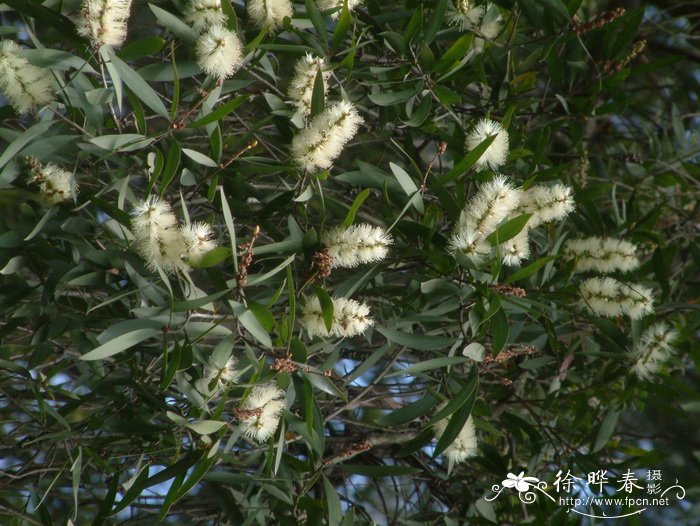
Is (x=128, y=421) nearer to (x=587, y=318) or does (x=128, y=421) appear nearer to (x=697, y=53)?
(x=587, y=318)

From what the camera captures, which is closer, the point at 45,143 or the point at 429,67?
the point at 45,143

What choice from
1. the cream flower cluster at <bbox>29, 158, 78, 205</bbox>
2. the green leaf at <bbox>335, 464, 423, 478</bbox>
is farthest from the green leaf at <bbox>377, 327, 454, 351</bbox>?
the cream flower cluster at <bbox>29, 158, 78, 205</bbox>

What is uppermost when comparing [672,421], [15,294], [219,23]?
[219,23]

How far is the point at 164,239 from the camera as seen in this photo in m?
0.89

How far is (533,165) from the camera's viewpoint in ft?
3.98

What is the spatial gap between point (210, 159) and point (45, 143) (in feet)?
0.67

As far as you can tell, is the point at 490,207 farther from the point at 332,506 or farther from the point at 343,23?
the point at 332,506

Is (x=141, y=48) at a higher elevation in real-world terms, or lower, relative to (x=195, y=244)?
higher

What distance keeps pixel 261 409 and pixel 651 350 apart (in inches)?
26.9

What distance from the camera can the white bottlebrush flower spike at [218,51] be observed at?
2.98 feet

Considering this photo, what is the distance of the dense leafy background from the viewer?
0.95 metres

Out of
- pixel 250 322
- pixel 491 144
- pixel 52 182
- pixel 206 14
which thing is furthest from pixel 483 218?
pixel 52 182

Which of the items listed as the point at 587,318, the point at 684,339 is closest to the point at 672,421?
the point at 684,339

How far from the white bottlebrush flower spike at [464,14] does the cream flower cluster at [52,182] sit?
0.62 m
